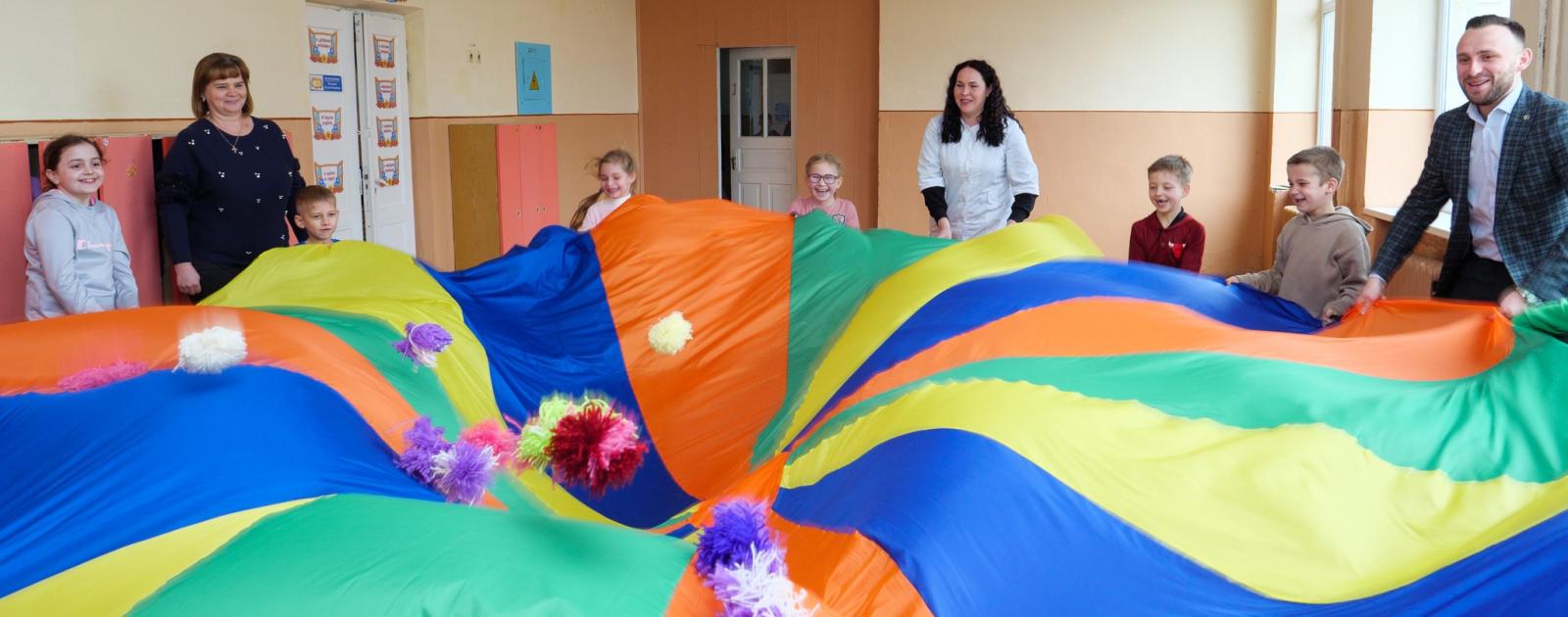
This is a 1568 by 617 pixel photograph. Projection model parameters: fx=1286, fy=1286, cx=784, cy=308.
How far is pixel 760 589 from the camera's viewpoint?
1.43 metres

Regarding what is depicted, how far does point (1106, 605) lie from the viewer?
1636 millimetres

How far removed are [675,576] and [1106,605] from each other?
548 mm

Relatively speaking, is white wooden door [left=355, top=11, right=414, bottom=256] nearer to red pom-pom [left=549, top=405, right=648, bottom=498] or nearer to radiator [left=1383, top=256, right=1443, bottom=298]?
radiator [left=1383, top=256, right=1443, bottom=298]

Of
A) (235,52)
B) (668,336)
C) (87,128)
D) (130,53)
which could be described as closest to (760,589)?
(668,336)

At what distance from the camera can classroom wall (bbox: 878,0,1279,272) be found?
866cm

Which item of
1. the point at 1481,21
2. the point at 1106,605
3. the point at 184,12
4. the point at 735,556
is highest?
the point at 184,12

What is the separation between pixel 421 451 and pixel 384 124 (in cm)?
517

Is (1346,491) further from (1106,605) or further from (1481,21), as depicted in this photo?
(1481,21)

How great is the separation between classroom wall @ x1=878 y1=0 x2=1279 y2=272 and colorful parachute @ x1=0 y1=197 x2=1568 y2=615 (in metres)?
6.10

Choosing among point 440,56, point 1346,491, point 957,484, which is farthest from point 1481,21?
point 440,56

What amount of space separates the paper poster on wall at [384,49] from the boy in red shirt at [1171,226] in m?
4.39

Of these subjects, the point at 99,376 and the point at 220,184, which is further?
the point at 220,184

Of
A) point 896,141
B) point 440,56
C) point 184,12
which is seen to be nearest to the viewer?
point 184,12

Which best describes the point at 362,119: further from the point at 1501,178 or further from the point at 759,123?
the point at 1501,178
